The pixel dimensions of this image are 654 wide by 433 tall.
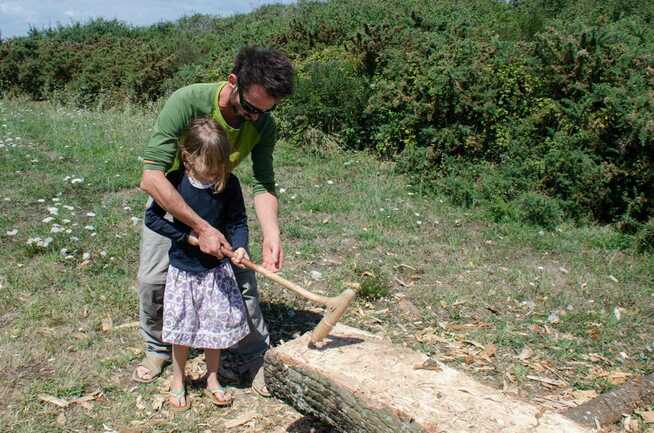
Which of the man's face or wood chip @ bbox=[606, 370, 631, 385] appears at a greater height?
the man's face

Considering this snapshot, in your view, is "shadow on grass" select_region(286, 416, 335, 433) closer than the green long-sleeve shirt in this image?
No

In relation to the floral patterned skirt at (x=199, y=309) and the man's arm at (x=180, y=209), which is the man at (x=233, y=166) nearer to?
the man's arm at (x=180, y=209)

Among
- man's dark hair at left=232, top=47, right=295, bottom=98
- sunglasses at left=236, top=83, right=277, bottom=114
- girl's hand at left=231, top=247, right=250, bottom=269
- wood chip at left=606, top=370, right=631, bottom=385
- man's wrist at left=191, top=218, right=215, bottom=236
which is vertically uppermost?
man's dark hair at left=232, top=47, right=295, bottom=98

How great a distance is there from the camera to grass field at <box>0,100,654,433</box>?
3.45 meters

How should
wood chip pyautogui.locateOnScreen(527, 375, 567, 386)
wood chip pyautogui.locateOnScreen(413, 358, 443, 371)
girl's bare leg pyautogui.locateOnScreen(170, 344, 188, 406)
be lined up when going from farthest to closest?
wood chip pyautogui.locateOnScreen(527, 375, 567, 386) < girl's bare leg pyautogui.locateOnScreen(170, 344, 188, 406) < wood chip pyautogui.locateOnScreen(413, 358, 443, 371)

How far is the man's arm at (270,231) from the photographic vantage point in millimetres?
3238

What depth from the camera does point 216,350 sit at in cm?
338

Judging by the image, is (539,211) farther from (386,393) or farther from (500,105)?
(386,393)

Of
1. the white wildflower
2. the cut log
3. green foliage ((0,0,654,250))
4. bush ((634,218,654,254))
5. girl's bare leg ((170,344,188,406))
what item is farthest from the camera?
green foliage ((0,0,654,250))

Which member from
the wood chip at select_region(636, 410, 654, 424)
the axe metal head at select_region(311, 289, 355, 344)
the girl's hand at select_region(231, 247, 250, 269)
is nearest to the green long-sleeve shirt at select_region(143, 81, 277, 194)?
the girl's hand at select_region(231, 247, 250, 269)

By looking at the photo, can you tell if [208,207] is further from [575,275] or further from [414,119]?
[414,119]

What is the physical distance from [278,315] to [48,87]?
9.91 meters

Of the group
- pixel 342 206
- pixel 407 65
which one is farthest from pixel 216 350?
pixel 407 65

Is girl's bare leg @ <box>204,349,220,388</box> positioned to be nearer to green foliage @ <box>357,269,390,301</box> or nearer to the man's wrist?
the man's wrist
